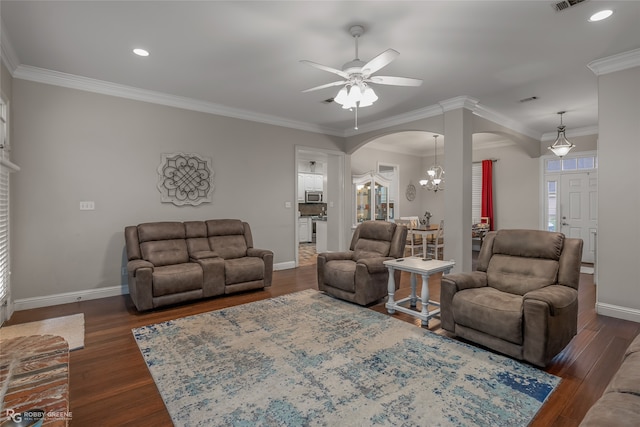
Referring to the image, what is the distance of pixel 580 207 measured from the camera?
6828mm

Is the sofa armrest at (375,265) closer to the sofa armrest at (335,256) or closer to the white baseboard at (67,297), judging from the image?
the sofa armrest at (335,256)

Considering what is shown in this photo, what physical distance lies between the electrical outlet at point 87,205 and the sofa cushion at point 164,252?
2.58 feet

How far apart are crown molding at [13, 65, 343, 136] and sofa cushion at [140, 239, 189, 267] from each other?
2014mm

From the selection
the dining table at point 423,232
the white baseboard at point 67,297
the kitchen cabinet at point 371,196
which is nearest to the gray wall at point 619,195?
the dining table at point 423,232

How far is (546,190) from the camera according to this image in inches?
284

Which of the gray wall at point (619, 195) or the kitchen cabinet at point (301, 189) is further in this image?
the kitchen cabinet at point (301, 189)

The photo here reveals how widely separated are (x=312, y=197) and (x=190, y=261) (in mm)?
6258

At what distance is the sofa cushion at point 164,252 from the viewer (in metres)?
4.14

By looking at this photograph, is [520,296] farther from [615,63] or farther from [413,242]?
[413,242]

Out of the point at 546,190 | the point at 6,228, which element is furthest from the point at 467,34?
the point at 546,190

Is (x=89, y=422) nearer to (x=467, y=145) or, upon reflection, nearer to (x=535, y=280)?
(x=535, y=280)

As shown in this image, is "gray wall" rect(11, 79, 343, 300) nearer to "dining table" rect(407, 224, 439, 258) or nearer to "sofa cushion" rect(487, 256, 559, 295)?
"dining table" rect(407, 224, 439, 258)

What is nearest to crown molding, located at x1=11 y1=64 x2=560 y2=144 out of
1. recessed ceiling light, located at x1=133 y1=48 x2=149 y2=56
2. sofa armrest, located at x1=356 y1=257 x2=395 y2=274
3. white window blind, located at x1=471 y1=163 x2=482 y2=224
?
recessed ceiling light, located at x1=133 y1=48 x2=149 y2=56

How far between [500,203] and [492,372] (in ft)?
21.7
